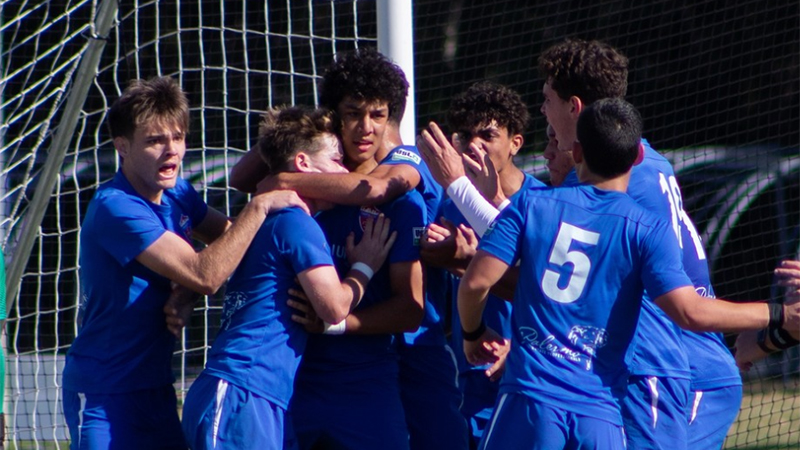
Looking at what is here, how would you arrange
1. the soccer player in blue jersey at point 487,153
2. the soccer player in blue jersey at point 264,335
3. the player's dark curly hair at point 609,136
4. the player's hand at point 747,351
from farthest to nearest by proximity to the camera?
the soccer player in blue jersey at point 487,153
the player's hand at point 747,351
the soccer player in blue jersey at point 264,335
the player's dark curly hair at point 609,136

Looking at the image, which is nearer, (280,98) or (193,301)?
(193,301)

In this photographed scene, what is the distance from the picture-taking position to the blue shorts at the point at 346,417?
3094 mm

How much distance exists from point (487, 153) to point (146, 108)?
122 centimetres

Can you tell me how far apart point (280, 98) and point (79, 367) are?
591 cm

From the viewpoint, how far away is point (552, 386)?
2676 millimetres

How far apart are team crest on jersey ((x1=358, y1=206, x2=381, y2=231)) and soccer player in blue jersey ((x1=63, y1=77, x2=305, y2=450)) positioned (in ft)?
1.05

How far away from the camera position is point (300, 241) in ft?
9.62

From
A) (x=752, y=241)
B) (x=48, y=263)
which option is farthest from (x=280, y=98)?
(x=752, y=241)

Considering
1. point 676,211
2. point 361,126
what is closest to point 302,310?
point 361,126

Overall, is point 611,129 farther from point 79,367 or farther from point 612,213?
point 79,367

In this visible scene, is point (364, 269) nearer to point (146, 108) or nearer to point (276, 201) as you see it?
point (276, 201)

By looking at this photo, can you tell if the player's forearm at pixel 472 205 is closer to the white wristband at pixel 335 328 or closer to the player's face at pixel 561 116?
the player's face at pixel 561 116

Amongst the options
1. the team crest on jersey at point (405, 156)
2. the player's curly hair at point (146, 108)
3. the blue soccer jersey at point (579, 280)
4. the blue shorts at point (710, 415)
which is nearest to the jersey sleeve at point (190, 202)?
the player's curly hair at point (146, 108)

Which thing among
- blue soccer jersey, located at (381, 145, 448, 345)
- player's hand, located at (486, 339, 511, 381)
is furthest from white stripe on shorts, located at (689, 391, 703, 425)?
blue soccer jersey, located at (381, 145, 448, 345)
